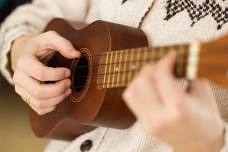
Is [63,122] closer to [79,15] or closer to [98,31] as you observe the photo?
[98,31]

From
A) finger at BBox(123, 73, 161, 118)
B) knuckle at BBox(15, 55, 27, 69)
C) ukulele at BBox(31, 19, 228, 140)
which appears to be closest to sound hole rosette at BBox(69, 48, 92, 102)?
ukulele at BBox(31, 19, 228, 140)

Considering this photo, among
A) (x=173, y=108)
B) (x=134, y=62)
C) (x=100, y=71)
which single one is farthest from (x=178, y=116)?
(x=100, y=71)

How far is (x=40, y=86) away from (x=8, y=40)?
0.80 ft

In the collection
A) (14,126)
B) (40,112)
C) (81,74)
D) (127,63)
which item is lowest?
(14,126)

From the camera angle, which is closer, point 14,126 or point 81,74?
point 81,74

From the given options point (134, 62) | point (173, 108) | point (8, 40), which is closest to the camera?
point (173, 108)

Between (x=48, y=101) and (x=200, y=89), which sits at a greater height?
(x=200, y=89)

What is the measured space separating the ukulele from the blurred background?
0.45m

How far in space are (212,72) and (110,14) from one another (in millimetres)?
456

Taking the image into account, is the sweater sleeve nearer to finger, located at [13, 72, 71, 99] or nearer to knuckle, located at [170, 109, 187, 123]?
finger, located at [13, 72, 71, 99]

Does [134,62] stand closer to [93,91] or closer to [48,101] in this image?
[93,91]

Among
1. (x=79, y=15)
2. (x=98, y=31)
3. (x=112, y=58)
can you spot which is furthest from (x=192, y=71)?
(x=79, y=15)

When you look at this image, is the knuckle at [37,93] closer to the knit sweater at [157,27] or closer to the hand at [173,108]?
the knit sweater at [157,27]

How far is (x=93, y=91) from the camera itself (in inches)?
32.4
